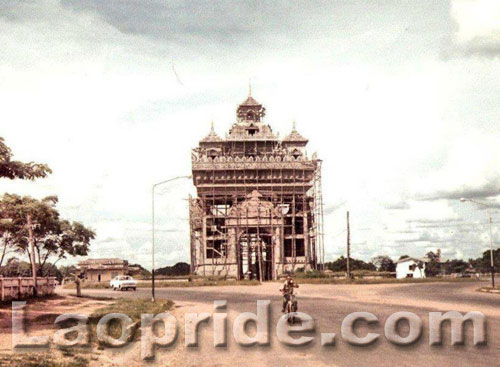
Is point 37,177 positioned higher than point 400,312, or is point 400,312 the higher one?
point 37,177

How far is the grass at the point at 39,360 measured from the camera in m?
12.5

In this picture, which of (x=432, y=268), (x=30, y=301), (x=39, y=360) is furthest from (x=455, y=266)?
Result: (x=39, y=360)

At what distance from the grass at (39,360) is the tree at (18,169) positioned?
10.6m

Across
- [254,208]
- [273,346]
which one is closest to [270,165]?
[254,208]

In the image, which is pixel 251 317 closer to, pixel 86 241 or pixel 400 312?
pixel 400 312

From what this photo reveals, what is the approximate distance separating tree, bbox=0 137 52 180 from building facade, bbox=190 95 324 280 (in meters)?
48.7

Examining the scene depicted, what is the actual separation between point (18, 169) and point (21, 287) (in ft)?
40.0

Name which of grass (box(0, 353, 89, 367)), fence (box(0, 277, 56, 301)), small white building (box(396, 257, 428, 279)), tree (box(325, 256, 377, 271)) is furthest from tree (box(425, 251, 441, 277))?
grass (box(0, 353, 89, 367))

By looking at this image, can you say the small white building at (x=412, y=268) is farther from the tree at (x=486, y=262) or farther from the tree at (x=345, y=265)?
the tree at (x=486, y=262)

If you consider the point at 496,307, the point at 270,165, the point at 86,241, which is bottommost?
the point at 496,307

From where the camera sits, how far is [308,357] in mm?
13883

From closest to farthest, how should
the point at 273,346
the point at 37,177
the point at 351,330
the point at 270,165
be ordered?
the point at 273,346 → the point at 351,330 → the point at 37,177 → the point at 270,165

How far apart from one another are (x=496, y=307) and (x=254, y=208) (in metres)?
47.2

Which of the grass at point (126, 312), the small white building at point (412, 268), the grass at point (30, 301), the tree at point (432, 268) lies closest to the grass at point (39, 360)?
the grass at point (126, 312)
